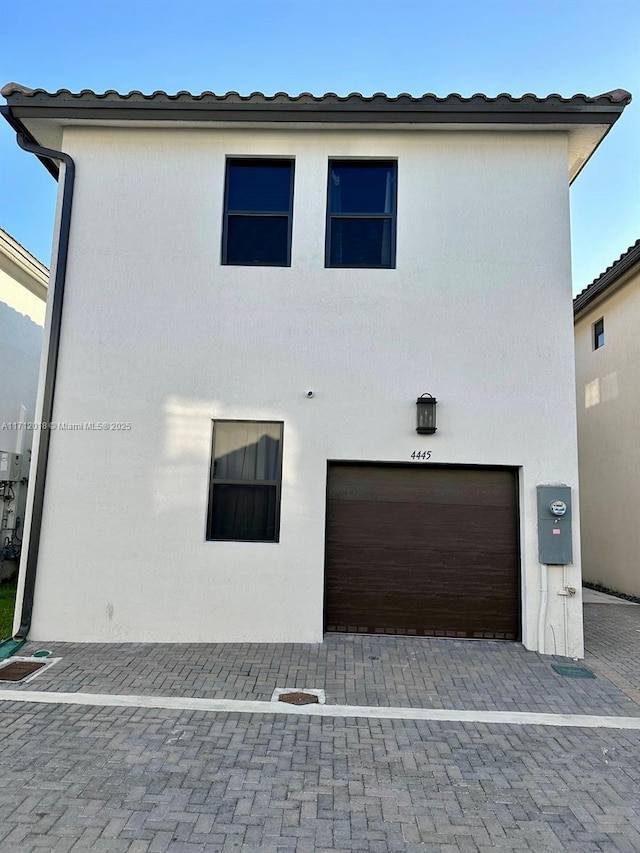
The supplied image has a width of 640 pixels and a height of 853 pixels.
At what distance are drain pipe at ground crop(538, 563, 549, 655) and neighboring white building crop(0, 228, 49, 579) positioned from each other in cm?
886

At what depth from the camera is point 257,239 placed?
6.34 m

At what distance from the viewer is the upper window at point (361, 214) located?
20.6 ft

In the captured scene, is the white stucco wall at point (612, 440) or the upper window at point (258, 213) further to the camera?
the white stucco wall at point (612, 440)

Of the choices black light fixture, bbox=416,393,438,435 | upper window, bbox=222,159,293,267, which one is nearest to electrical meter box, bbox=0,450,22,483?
upper window, bbox=222,159,293,267

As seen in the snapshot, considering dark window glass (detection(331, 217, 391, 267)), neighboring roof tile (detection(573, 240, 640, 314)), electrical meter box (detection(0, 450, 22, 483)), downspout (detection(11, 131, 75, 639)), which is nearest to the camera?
downspout (detection(11, 131, 75, 639))

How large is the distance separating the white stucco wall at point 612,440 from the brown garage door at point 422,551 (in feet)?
16.2

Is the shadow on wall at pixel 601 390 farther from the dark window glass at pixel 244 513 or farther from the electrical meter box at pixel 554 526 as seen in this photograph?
the dark window glass at pixel 244 513

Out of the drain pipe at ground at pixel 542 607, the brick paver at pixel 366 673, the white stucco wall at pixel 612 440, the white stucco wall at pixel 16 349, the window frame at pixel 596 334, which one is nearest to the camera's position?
the brick paver at pixel 366 673

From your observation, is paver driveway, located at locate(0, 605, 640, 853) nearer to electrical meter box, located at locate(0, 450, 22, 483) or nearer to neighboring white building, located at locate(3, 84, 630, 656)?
neighboring white building, located at locate(3, 84, 630, 656)

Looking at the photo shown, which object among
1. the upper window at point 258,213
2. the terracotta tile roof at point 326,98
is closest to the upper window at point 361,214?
the upper window at point 258,213

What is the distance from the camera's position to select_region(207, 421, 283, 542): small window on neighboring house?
5.89 meters

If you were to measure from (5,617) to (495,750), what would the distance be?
6.23 metres

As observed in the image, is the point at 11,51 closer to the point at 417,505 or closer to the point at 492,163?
the point at 492,163

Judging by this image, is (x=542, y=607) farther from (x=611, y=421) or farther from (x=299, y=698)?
(x=611, y=421)
